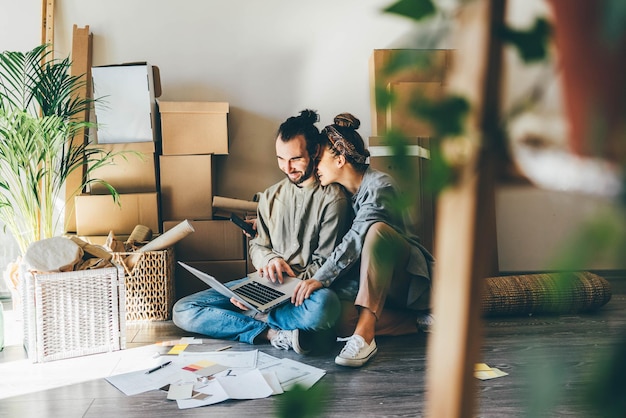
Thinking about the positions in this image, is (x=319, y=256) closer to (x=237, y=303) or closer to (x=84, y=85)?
(x=237, y=303)

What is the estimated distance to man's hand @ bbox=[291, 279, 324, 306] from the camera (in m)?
2.39

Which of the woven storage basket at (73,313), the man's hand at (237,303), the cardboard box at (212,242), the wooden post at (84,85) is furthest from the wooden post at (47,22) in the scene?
the man's hand at (237,303)

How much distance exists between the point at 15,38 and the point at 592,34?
152 inches

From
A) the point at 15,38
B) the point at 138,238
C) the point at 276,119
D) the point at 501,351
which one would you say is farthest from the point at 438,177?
the point at 15,38

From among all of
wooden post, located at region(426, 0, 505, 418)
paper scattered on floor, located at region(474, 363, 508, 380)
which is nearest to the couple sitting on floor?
paper scattered on floor, located at region(474, 363, 508, 380)

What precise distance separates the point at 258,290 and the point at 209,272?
69 centimetres

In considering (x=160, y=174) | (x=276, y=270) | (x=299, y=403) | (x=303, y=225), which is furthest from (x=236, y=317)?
(x=299, y=403)

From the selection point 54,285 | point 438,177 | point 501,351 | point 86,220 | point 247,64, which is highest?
point 247,64

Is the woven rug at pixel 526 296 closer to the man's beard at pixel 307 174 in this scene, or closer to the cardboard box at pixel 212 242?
the man's beard at pixel 307 174

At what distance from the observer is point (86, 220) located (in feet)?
10.2

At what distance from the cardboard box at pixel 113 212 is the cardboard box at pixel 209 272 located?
0.34 m

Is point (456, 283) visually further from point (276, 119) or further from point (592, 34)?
point (276, 119)

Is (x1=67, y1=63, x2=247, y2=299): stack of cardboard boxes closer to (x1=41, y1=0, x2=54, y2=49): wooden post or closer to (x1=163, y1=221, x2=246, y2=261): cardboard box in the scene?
(x1=163, y1=221, x2=246, y2=261): cardboard box

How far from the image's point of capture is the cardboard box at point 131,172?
3200 mm
